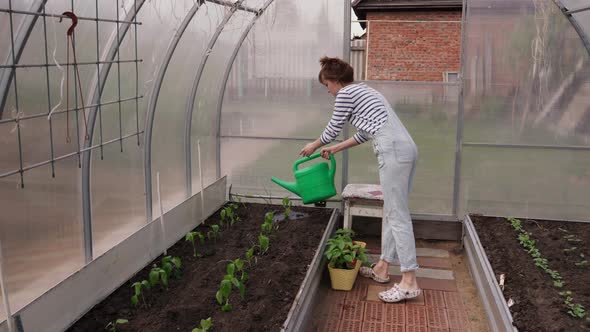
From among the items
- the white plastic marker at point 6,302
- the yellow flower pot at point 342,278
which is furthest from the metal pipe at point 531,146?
the white plastic marker at point 6,302

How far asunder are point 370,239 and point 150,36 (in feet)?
8.22

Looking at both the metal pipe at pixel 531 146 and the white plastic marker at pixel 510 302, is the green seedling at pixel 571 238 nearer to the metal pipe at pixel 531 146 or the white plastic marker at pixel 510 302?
the metal pipe at pixel 531 146

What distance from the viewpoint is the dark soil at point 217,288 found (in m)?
3.23

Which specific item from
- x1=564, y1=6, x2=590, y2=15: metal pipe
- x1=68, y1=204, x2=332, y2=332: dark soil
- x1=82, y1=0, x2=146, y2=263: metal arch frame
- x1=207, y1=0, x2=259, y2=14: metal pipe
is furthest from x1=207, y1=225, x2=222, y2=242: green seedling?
x1=564, y1=6, x2=590, y2=15: metal pipe

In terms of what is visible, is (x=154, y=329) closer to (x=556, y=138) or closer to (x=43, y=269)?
(x=43, y=269)

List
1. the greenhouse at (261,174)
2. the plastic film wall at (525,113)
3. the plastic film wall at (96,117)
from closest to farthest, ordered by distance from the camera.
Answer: the plastic film wall at (96,117)
the greenhouse at (261,174)
the plastic film wall at (525,113)

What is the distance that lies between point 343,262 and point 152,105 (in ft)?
5.74

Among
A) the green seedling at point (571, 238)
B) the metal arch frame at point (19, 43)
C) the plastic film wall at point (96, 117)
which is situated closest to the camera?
the metal arch frame at point (19, 43)

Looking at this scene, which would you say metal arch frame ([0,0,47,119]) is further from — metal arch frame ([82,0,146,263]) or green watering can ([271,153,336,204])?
green watering can ([271,153,336,204])

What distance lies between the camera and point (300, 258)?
4.23 metres

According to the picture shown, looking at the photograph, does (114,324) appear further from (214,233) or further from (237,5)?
(237,5)

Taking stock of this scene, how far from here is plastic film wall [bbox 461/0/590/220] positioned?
500 cm

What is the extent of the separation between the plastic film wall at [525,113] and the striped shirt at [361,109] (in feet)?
5.25

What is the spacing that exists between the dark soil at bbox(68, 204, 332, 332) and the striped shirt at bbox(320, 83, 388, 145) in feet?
3.24
